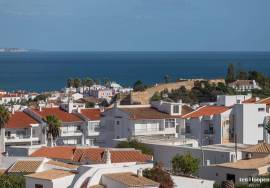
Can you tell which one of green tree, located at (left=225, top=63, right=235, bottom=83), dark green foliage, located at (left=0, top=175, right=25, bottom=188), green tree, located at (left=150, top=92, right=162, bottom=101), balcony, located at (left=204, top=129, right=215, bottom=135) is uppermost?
green tree, located at (left=225, top=63, right=235, bottom=83)

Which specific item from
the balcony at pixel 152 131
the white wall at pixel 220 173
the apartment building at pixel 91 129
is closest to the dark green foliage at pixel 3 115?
the balcony at pixel 152 131

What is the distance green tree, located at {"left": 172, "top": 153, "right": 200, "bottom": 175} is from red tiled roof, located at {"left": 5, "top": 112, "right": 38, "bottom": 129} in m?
25.0

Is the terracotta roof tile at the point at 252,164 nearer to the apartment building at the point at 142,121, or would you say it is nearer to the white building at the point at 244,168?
the white building at the point at 244,168

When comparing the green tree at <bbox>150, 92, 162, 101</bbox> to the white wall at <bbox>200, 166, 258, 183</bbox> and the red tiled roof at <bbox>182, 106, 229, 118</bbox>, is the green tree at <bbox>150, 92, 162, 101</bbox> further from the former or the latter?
the white wall at <bbox>200, 166, 258, 183</bbox>

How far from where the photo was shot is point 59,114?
64312mm

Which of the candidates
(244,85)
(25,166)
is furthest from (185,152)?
(244,85)

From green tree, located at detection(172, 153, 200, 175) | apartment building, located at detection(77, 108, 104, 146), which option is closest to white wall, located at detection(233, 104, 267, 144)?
apartment building, located at detection(77, 108, 104, 146)

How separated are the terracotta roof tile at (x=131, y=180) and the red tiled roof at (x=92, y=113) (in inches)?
1410

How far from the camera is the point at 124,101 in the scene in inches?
3728

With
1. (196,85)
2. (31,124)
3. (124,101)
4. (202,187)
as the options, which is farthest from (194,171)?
(196,85)

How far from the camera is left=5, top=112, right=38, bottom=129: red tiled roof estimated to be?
60884mm

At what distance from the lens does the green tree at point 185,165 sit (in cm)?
3722

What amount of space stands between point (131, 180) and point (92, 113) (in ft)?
126

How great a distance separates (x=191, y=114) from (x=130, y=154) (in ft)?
69.8
